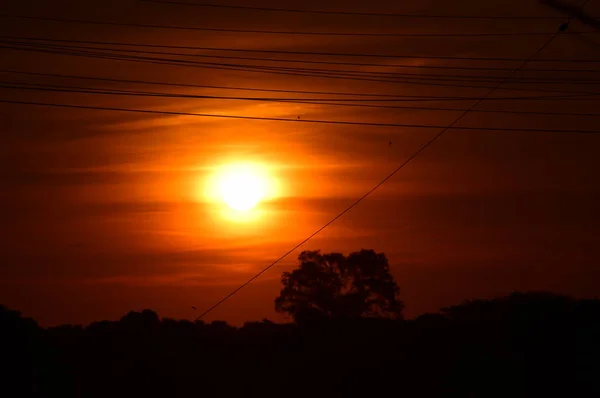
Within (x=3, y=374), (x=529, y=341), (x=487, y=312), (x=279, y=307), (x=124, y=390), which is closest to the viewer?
(x=3, y=374)

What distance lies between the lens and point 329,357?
37406mm

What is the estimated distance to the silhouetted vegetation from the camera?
3500cm

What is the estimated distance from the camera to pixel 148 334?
39.4 m

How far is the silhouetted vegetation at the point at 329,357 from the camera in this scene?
35000 millimetres

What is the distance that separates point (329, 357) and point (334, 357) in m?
0.19

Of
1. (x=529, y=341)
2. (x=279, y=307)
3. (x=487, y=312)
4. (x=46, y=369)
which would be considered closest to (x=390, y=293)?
(x=279, y=307)

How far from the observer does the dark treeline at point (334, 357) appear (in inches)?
1387

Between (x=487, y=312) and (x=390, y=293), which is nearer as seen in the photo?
(x=487, y=312)

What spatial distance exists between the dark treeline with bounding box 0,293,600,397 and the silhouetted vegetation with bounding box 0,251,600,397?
0.14 ft

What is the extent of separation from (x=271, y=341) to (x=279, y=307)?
37.5 metres

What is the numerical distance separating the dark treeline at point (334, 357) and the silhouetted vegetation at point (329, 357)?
0.04 meters

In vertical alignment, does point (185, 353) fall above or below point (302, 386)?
above

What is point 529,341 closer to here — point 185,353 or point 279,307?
point 185,353

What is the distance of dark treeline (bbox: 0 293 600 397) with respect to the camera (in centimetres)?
3522
